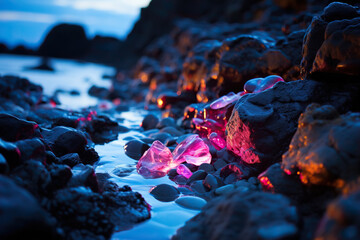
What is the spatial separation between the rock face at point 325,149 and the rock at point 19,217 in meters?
1.50

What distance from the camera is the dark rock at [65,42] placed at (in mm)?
54250

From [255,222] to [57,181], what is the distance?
1325 millimetres

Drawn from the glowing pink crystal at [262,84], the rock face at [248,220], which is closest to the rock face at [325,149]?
the rock face at [248,220]

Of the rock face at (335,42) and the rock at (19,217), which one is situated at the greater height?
the rock face at (335,42)

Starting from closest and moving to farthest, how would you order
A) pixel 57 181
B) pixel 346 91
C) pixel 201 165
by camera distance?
pixel 57 181 < pixel 346 91 < pixel 201 165

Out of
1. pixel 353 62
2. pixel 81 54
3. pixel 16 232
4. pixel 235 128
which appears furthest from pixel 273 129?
pixel 81 54

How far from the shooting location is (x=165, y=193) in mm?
2326

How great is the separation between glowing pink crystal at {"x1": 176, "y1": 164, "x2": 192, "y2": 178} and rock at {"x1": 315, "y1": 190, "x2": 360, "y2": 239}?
5.25ft

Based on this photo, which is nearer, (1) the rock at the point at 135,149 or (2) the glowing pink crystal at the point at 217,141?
(2) the glowing pink crystal at the point at 217,141

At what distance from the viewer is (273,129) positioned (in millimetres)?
2365

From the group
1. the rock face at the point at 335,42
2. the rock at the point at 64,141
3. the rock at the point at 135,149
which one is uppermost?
the rock face at the point at 335,42

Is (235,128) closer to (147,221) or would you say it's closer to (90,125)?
(147,221)

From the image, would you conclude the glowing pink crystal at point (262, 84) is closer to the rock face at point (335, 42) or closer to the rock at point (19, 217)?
the rock face at point (335, 42)

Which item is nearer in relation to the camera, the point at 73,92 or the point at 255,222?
the point at 255,222
